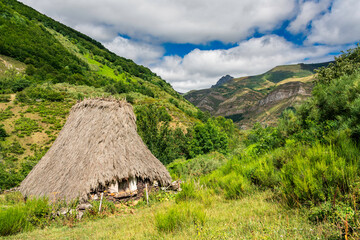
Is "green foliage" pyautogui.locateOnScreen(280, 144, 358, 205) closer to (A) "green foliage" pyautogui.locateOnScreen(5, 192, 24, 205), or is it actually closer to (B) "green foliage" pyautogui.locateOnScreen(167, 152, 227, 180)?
(B) "green foliage" pyautogui.locateOnScreen(167, 152, 227, 180)

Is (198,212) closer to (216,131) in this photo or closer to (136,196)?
(136,196)

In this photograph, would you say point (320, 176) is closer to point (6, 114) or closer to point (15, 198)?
point (15, 198)

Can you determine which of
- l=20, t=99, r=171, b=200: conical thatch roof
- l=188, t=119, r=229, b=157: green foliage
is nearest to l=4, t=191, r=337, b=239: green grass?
l=20, t=99, r=171, b=200: conical thatch roof

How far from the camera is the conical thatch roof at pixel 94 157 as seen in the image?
790 cm

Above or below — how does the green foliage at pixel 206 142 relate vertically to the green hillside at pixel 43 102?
below

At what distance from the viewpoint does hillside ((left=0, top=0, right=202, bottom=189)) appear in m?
23.0

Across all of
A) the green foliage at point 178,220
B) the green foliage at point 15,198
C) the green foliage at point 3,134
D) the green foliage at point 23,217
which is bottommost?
the green foliage at point 15,198

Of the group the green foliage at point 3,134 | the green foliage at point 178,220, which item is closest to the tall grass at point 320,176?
the green foliage at point 178,220

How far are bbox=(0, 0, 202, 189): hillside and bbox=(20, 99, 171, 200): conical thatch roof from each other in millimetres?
1974

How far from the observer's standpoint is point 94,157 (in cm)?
825

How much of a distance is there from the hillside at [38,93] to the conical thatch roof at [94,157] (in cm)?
197

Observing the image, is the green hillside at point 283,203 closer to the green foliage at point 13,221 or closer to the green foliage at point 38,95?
the green foliage at point 13,221

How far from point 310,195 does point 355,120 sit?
7.45 ft

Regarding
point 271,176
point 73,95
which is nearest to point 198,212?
point 271,176
